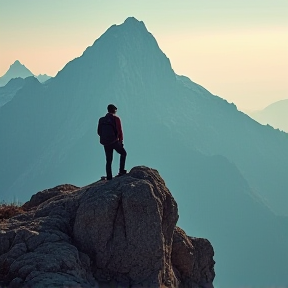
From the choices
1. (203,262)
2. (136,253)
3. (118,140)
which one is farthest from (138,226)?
(203,262)

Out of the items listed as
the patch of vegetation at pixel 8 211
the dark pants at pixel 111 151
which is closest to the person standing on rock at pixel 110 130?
the dark pants at pixel 111 151

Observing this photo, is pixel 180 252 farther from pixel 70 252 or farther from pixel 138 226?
pixel 70 252

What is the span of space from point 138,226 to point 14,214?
584cm

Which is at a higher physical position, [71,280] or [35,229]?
[35,229]

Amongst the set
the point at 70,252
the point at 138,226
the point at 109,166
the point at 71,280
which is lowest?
the point at 71,280

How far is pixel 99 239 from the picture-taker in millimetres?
15570

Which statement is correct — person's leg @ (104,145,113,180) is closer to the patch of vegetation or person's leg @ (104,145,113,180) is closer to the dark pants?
the dark pants

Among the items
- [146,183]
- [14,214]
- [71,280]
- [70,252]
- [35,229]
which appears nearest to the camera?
[71,280]

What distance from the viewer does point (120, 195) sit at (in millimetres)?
16328

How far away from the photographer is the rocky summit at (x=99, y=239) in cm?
1388

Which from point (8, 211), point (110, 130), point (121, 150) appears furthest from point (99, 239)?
point (8, 211)

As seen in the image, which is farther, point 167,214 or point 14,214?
point 14,214

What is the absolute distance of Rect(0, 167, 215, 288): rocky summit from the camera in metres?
13.9

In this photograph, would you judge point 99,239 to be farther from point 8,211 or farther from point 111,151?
point 8,211
